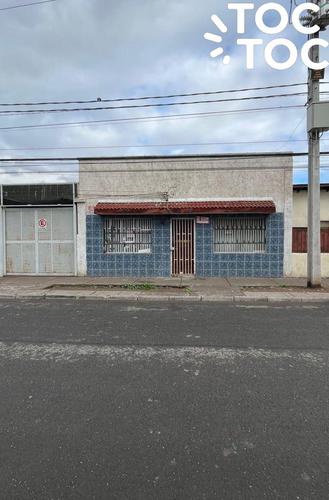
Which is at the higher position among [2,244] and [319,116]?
[319,116]

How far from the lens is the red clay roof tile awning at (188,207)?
12.8 m

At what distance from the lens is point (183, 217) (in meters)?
13.6

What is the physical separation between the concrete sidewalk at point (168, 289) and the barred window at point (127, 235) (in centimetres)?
138

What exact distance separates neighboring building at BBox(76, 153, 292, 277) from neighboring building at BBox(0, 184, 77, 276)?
1.73 feet

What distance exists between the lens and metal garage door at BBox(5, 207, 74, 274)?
1435cm

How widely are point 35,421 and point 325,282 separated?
11.5 metres

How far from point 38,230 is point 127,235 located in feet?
12.3

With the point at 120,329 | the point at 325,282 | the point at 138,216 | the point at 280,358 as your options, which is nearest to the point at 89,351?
the point at 120,329

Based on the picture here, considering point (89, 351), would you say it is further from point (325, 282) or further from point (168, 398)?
point (325, 282)

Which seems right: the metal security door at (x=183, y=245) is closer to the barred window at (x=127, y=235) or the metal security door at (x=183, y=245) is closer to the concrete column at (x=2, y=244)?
the barred window at (x=127, y=235)

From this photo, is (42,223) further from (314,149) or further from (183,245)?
(314,149)

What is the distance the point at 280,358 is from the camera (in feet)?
16.3

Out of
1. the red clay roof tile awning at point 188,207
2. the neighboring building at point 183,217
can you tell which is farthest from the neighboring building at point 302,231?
the red clay roof tile awning at point 188,207

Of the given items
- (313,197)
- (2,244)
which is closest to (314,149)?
(313,197)
